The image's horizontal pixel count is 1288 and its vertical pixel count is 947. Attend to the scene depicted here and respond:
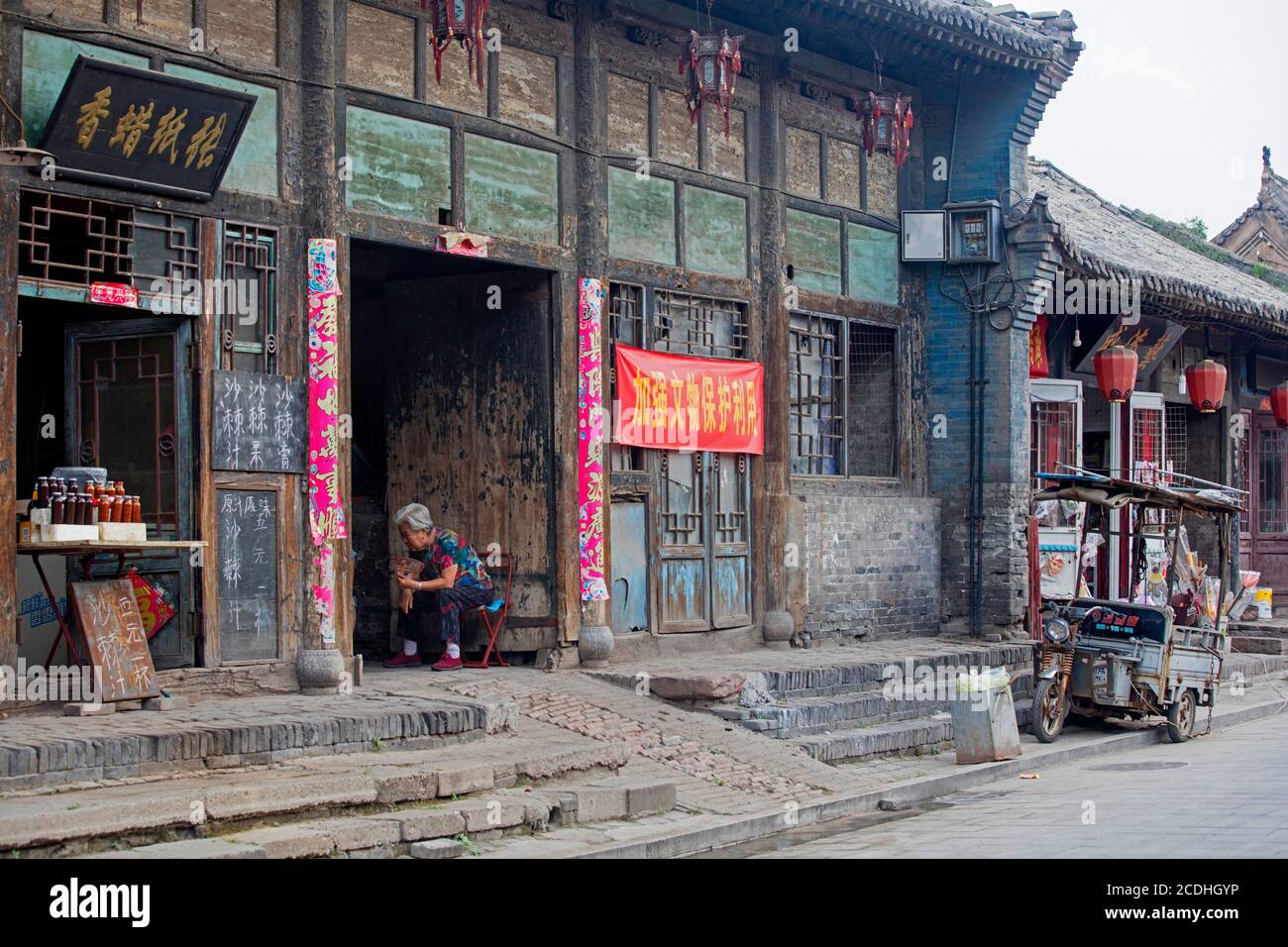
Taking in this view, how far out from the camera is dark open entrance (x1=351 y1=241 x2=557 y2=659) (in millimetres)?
14367

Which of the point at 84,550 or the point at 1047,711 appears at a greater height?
the point at 84,550

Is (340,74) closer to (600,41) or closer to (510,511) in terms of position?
(600,41)

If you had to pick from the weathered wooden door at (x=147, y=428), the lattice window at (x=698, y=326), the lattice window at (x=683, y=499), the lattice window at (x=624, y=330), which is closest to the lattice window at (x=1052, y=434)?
the lattice window at (x=698, y=326)

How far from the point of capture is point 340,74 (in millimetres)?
12477

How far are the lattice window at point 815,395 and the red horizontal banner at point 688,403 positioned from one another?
771mm

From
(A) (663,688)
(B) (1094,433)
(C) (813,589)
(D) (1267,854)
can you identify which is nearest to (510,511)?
(A) (663,688)

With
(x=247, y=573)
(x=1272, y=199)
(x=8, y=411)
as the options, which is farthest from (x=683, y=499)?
(x=1272, y=199)

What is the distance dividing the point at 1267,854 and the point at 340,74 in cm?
850

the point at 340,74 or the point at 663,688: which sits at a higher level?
the point at 340,74

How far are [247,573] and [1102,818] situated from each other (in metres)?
6.09

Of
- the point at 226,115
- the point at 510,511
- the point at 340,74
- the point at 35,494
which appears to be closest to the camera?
the point at 35,494

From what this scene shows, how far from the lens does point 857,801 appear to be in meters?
11.9

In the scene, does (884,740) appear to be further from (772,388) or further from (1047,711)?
(772,388)

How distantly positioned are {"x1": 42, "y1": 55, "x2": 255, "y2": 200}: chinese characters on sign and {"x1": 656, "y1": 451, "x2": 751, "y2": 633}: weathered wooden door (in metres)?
5.56
